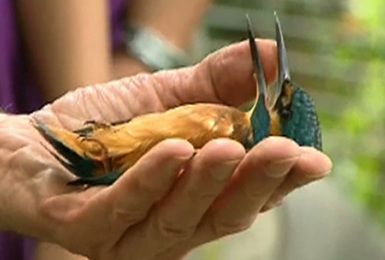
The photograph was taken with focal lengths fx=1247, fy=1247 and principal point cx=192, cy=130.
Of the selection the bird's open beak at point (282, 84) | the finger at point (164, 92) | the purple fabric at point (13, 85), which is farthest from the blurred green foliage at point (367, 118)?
the bird's open beak at point (282, 84)

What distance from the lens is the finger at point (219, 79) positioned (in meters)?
0.92

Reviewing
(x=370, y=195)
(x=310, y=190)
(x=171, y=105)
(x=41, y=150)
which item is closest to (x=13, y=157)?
(x=41, y=150)

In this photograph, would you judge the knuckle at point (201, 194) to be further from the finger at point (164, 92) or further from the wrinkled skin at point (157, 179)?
the finger at point (164, 92)

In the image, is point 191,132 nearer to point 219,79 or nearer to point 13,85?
point 219,79

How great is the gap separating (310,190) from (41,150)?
0.86 meters

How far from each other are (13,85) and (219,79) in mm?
343

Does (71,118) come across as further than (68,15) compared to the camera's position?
No

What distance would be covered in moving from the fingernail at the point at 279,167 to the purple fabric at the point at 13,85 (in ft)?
1.65

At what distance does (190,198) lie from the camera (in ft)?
2.39

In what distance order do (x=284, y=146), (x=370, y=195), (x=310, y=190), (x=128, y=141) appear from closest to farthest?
1. (x=284, y=146)
2. (x=128, y=141)
3. (x=310, y=190)
4. (x=370, y=195)

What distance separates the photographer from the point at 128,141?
0.83 m

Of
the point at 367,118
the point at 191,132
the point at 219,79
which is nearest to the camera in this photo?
the point at 191,132

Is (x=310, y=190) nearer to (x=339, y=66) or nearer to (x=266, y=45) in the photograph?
(x=339, y=66)

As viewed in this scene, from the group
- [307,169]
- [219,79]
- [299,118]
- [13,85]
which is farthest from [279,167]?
[13,85]
